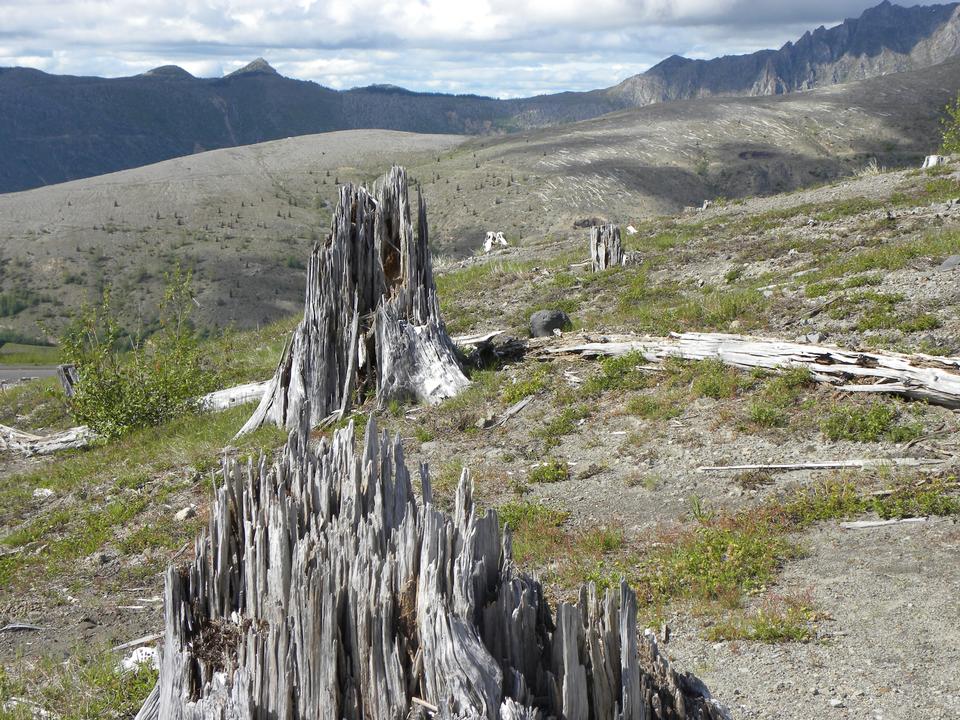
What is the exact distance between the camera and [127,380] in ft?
55.0

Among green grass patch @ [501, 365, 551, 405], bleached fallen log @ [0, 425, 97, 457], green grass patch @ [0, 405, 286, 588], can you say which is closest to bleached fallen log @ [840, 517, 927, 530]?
green grass patch @ [501, 365, 551, 405]

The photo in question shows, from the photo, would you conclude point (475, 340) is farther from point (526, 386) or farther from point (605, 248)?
point (605, 248)

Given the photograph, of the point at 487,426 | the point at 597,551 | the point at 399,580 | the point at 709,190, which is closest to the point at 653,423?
the point at 487,426

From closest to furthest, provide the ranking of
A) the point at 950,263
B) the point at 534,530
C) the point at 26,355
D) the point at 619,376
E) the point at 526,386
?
the point at 534,530, the point at 619,376, the point at 526,386, the point at 950,263, the point at 26,355

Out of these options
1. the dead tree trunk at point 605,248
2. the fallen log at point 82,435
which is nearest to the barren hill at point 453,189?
the dead tree trunk at point 605,248

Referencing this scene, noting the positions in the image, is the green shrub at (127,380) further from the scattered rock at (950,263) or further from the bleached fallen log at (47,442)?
the scattered rock at (950,263)

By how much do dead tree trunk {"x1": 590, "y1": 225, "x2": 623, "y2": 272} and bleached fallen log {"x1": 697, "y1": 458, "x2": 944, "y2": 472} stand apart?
12.6 metres

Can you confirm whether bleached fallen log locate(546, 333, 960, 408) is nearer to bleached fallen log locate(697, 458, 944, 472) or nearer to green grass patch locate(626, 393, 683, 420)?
green grass patch locate(626, 393, 683, 420)

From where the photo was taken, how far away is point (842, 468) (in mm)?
9758

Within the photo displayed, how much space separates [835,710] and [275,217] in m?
129

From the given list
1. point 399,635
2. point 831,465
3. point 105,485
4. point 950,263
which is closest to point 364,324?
point 105,485

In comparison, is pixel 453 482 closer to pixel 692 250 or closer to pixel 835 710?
pixel 835 710

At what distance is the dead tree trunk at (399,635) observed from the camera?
13.7 feet

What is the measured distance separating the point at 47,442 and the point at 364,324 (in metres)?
7.44
